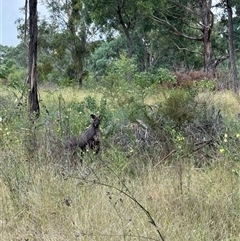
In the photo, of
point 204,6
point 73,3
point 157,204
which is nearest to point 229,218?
point 157,204

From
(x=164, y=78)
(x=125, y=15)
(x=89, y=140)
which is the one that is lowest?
(x=89, y=140)

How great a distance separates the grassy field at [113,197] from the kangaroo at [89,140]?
0.21 metres

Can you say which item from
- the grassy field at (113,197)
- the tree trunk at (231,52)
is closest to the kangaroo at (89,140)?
the grassy field at (113,197)

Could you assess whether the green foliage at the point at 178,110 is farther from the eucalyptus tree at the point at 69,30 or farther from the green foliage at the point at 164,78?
the eucalyptus tree at the point at 69,30

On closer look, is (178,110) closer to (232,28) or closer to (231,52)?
(231,52)

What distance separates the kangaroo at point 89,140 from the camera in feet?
13.3

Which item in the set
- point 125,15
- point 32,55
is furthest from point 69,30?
point 32,55

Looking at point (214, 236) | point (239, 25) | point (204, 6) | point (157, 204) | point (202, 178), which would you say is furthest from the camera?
point (239, 25)

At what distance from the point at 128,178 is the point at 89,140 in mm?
1013

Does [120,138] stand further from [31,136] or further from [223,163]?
[223,163]

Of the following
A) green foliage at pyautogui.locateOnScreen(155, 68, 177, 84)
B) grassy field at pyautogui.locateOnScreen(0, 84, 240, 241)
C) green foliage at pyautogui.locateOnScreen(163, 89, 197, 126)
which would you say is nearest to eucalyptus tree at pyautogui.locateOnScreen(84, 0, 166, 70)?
green foliage at pyautogui.locateOnScreen(155, 68, 177, 84)

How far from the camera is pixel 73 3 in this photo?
77.5ft

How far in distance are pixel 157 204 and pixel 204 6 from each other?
15.2m

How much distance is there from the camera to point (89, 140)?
13.7 ft
